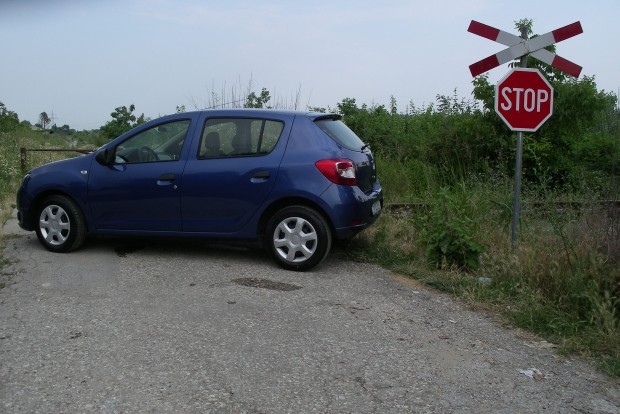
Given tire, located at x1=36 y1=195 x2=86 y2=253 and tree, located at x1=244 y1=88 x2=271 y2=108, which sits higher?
tree, located at x1=244 y1=88 x2=271 y2=108

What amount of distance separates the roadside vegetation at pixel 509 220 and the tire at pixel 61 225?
313 centimetres

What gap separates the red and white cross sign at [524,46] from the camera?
6680 millimetres

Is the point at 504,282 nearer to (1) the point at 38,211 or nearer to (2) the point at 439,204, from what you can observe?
(2) the point at 439,204

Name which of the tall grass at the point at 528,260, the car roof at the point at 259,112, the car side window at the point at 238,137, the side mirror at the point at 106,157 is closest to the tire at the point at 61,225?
the side mirror at the point at 106,157

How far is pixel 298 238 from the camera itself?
22.6 ft

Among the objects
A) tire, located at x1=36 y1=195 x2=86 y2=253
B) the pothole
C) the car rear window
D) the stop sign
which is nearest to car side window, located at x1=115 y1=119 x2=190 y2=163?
tire, located at x1=36 y1=195 x2=86 y2=253

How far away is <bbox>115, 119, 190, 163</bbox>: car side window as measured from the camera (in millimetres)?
7387

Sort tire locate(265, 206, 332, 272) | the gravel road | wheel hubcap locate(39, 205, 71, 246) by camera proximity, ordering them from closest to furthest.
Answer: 1. the gravel road
2. tire locate(265, 206, 332, 272)
3. wheel hubcap locate(39, 205, 71, 246)

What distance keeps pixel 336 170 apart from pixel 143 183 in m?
2.17

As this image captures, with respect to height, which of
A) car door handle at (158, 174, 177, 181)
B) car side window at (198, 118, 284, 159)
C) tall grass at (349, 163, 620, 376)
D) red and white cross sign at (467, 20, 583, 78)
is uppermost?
red and white cross sign at (467, 20, 583, 78)

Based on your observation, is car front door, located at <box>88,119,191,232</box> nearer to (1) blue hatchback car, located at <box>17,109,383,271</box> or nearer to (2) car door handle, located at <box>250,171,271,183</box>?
(1) blue hatchback car, located at <box>17,109,383,271</box>

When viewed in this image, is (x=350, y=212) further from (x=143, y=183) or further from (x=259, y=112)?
(x=143, y=183)

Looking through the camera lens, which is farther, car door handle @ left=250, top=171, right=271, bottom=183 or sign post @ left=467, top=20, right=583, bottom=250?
car door handle @ left=250, top=171, right=271, bottom=183

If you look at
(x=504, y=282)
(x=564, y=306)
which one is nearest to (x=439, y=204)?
(x=504, y=282)
